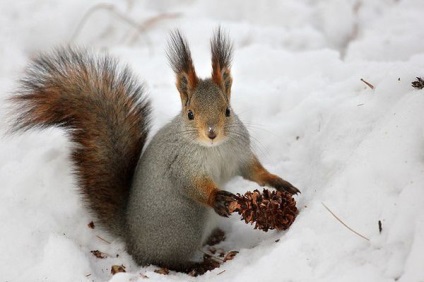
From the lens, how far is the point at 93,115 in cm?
234

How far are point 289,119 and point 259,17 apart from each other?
56.9 inches

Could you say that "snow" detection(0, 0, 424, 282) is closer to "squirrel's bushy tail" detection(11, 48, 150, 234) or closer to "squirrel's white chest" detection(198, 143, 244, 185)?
"squirrel's bushy tail" detection(11, 48, 150, 234)

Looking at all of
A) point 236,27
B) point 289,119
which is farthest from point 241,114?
point 236,27

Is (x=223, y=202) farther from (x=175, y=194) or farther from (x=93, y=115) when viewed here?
(x=93, y=115)

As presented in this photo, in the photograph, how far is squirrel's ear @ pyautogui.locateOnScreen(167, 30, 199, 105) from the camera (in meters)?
2.16

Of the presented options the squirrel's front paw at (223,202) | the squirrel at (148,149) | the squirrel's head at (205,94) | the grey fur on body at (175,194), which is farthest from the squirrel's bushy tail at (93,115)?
the squirrel's front paw at (223,202)

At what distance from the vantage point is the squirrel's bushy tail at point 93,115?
2.28m

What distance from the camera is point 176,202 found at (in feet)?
7.38

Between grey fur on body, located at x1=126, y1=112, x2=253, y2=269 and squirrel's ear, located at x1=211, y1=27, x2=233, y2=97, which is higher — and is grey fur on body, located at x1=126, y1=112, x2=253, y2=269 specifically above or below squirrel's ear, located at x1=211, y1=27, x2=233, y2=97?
below

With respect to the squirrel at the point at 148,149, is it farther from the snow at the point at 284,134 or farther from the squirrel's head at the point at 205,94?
the snow at the point at 284,134

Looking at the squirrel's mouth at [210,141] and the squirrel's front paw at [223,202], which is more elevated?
the squirrel's mouth at [210,141]


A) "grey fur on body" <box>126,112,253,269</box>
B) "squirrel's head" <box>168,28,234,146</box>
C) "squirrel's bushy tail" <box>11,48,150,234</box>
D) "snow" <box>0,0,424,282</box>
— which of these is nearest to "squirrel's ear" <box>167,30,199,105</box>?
"squirrel's head" <box>168,28,234,146</box>

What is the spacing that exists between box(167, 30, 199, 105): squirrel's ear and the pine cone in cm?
47

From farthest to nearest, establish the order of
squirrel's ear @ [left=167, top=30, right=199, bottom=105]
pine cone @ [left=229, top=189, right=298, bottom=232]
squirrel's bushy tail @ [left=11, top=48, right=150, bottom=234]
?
squirrel's bushy tail @ [left=11, top=48, right=150, bottom=234] < squirrel's ear @ [left=167, top=30, right=199, bottom=105] < pine cone @ [left=229, top=189, right=298, bottom=232]
